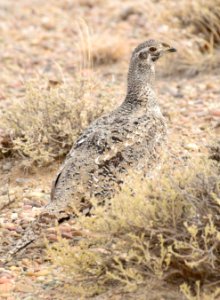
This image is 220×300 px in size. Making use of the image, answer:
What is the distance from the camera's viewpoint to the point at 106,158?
570cm

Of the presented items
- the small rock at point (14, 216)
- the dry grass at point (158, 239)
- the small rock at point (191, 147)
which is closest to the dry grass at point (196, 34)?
the small rock at point (191, 147)

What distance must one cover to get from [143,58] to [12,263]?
2089 mm

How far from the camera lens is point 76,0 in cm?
1453

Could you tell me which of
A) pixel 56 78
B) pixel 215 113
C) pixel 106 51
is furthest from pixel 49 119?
pixel 106 51

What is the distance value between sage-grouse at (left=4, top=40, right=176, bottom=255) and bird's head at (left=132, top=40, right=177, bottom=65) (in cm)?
34

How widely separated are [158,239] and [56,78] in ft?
17.9

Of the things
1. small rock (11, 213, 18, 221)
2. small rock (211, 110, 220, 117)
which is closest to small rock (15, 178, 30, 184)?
small rock (11, 213, 18, 221)

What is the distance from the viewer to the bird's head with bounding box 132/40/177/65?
6602 mm

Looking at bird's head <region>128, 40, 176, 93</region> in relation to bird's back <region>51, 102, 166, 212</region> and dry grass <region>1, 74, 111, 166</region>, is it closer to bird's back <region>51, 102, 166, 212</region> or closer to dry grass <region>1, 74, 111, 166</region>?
bird's back <region>51, 102, 166, 212</region>

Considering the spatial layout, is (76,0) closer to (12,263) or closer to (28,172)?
(28,172)

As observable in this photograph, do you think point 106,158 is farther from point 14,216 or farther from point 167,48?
point 167,48

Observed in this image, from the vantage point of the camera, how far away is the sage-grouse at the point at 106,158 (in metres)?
5.52

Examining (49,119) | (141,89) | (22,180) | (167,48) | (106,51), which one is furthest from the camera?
(106,51)

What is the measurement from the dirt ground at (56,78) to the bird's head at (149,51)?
29.7 inches
